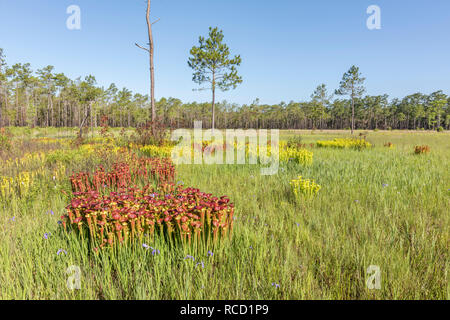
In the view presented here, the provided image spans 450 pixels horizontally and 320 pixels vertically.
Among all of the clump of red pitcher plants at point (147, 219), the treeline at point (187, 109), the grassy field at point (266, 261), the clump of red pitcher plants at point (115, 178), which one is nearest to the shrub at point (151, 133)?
the clump of red pitcher plants at point (115, 178)

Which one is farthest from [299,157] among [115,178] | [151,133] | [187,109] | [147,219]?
[187,109]

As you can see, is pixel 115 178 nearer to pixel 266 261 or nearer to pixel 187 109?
pixel 266 261

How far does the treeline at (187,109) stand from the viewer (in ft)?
177

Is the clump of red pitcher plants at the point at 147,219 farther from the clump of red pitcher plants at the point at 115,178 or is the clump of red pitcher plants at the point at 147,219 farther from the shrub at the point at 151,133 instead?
the shrub at the point at 151,133

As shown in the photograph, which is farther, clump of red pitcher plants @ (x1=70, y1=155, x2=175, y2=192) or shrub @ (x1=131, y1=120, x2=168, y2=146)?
shrub @ (x1=131, y1=120, x2=168, y2=146)

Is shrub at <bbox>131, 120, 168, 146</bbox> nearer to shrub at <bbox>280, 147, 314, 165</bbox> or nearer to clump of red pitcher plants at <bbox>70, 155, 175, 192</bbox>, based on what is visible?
clump of red pitcher plants at <bbox>70, 155, 175, 192</bbox>

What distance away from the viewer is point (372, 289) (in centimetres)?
164

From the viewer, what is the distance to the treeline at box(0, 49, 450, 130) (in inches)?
2130

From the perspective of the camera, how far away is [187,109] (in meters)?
88.9

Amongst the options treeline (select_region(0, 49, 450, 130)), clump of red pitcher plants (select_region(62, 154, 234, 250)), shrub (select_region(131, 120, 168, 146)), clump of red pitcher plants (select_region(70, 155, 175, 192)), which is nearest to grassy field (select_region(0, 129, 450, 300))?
clump of red pitcher plants (select_region(62, 154, 234, 250))

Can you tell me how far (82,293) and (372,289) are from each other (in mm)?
2223

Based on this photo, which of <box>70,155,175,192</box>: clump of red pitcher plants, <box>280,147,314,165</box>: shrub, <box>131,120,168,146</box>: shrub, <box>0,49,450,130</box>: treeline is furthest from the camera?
<box>0,49,450,130</box>: treeline

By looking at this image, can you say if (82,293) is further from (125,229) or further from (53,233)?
(53,233)
